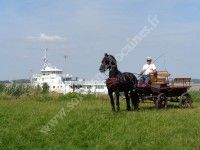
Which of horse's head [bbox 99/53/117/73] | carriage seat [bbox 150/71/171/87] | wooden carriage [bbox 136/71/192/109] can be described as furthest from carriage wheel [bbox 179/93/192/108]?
horse's head [bbox 99/53/117/73]

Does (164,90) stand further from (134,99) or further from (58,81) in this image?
(58,81)

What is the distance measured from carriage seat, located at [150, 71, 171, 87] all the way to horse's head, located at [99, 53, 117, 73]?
327 cm

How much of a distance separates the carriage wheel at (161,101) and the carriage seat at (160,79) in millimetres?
498

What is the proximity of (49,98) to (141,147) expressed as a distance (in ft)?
58.4

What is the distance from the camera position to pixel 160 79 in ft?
75.4

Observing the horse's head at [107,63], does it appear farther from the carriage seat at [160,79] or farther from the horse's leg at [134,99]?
the carriage seat at [160,79]

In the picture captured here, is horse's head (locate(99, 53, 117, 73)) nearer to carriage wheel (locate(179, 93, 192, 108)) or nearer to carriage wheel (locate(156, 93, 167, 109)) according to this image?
carriage wheel (locate(156, 93, 167, 109))

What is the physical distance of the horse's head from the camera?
19766 mm

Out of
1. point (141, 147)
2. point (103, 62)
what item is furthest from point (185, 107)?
point (141, 147)

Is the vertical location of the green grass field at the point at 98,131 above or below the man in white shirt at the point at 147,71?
below

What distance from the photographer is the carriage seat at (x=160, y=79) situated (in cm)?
2258

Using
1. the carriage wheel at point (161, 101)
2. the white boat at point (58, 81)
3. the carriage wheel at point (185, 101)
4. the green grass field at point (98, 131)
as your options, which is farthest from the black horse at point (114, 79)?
the white boat at point (58, 81)

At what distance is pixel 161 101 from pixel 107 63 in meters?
3.94

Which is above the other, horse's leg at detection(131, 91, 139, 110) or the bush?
the bush
